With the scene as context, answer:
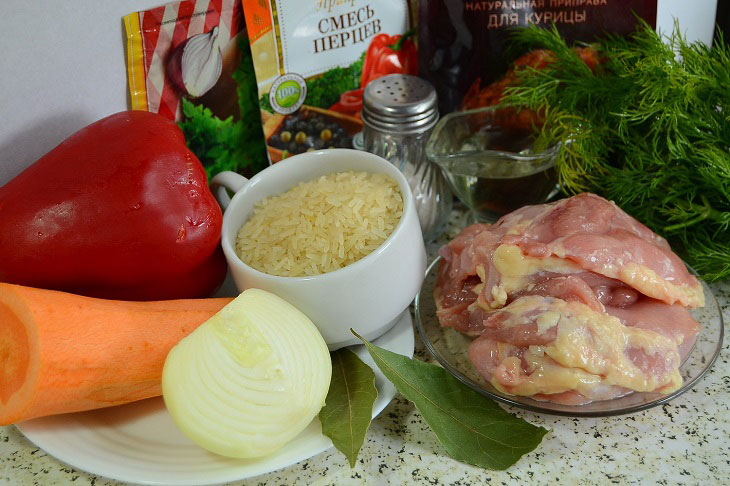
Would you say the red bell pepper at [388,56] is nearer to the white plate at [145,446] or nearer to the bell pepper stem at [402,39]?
the bell pepper stem at [402,39]

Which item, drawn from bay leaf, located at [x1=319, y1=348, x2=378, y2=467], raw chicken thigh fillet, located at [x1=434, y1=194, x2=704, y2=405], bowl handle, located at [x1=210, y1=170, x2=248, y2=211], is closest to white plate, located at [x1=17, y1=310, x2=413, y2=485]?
bay leaf, located at [x1=319, y1=348, x2=378, y2=467]

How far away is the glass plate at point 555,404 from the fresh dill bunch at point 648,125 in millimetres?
95

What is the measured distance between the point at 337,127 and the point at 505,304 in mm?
479

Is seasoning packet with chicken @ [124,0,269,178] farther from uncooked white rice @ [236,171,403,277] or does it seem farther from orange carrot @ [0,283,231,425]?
orange carrot @ [0,283,231,425]

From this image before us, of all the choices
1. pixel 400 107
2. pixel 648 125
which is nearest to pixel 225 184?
pixel 400 107

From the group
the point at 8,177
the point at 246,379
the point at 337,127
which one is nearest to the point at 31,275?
the point at 8,177

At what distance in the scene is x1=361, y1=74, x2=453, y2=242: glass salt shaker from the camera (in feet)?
3.41

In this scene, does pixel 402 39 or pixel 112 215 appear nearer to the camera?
pixel 112 215

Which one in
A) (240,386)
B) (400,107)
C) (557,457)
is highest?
(400,107)

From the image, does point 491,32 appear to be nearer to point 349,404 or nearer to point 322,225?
point 322,225

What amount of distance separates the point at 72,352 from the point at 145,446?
5.2 inches

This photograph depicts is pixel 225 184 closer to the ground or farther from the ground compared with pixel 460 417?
farther from the ground

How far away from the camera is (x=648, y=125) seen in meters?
1.04

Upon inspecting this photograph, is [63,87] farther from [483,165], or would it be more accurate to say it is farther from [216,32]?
[483,165]
